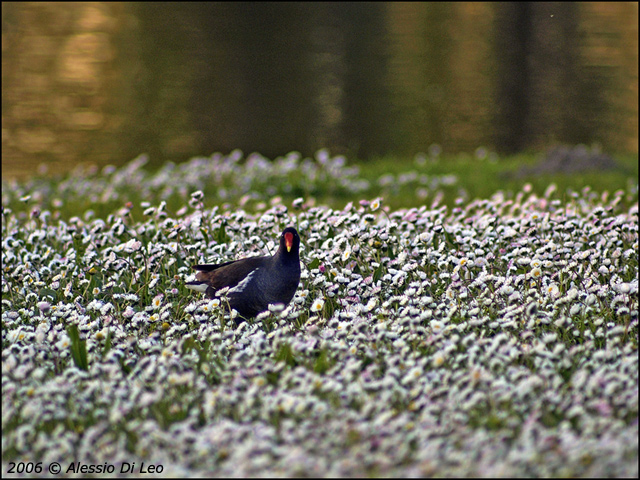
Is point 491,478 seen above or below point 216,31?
below

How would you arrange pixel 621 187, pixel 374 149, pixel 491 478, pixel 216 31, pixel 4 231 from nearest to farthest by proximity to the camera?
pixel 491 478, pixel 4 231, pixel 621 187, pixel 374 149, pixel 216 31

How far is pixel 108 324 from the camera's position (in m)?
5.54

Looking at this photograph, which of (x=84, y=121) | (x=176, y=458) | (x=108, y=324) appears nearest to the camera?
(x=176, y=458)

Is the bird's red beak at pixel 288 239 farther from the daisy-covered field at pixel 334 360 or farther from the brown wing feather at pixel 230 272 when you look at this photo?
the daisy-covered field at pixel 334 360

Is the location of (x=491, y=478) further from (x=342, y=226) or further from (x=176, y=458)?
(x=342, y=226)

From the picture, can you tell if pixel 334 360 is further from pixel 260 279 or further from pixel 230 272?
pixel 230 272

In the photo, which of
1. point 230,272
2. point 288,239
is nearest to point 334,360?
point 288,239

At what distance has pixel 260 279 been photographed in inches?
225

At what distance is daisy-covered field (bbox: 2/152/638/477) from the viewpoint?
3.62m

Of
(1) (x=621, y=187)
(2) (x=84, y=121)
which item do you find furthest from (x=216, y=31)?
(1) (x=621, y=187)

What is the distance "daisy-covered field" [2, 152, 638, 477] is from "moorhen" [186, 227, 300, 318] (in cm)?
13

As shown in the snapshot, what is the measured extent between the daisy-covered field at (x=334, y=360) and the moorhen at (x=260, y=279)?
0.13 m

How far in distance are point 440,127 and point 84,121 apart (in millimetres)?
9738

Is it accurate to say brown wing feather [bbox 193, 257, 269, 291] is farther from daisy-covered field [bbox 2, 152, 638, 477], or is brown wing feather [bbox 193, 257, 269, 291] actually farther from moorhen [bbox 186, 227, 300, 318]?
daisy-covered field [bbox 2, 152, 638, 477]
